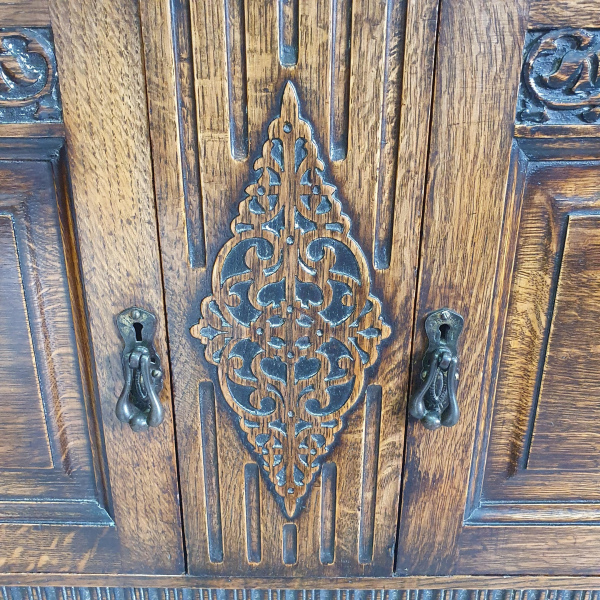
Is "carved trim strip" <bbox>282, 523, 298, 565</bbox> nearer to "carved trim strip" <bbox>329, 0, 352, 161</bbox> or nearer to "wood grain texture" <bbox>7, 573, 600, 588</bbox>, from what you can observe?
"wood grain texture" <bbox>7, 573, 600, 588</bbox>

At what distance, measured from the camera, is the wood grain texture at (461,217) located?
390 mm

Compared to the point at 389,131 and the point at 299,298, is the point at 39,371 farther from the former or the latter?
the point at 389,131

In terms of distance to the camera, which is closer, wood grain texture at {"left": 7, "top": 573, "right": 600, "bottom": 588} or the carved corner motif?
the carved corner motif

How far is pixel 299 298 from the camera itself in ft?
1.47

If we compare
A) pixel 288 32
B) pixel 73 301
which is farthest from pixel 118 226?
pixel 288 32

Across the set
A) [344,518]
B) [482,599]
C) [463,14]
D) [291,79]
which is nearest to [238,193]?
[291,79]

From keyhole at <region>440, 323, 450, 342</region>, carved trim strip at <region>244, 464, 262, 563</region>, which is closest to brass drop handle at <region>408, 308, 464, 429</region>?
keyhole at <region>440, 323, 450, 342</region>

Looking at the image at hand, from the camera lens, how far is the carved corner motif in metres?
0.40

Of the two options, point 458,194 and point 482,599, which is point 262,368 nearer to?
point 458,194

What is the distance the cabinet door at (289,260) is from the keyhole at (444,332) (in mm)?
28

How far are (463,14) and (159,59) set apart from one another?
209 millimetres

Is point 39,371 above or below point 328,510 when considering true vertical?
above

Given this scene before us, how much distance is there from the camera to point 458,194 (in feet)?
1.39

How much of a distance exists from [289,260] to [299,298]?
0.10ft
